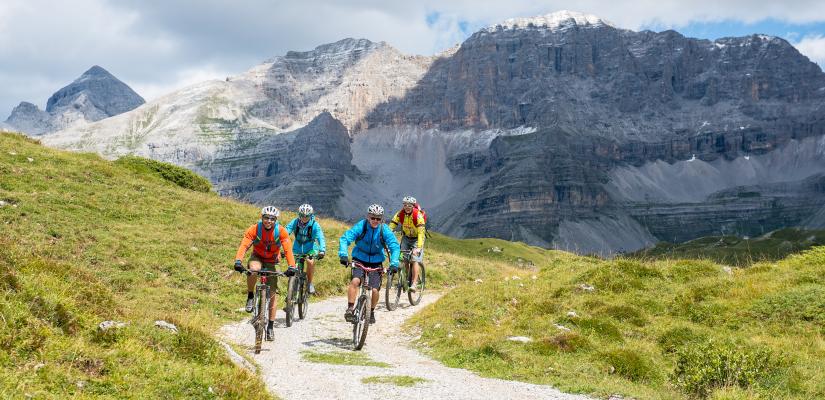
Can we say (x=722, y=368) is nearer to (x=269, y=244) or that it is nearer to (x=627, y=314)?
(x=627, y=314)

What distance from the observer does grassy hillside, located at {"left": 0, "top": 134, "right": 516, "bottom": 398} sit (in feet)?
31.0

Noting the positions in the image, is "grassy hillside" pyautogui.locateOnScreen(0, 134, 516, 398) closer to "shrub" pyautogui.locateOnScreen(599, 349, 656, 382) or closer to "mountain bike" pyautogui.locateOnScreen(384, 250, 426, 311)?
"mountain bike" pyautogui.locateOnScreen(384, 250, 426, 311)

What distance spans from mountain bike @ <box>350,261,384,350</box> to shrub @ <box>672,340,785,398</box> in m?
7.40

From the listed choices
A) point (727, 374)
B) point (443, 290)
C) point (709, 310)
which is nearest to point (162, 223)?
point (443, 290)

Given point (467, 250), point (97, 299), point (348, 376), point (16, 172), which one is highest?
point (16, 172)

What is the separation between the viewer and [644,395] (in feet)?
39.4

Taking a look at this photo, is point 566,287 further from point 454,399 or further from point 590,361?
point 454,399

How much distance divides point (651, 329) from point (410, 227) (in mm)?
9612

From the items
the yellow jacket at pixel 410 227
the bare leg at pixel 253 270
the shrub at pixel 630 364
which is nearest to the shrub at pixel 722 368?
the shrub at pixel 630 364

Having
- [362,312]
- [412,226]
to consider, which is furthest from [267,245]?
[412,226]

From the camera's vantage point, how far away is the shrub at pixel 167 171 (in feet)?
159

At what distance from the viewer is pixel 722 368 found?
12.6 m

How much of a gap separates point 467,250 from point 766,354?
6854 centimetres

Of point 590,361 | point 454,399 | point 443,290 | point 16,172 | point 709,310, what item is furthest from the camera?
point 16,172
